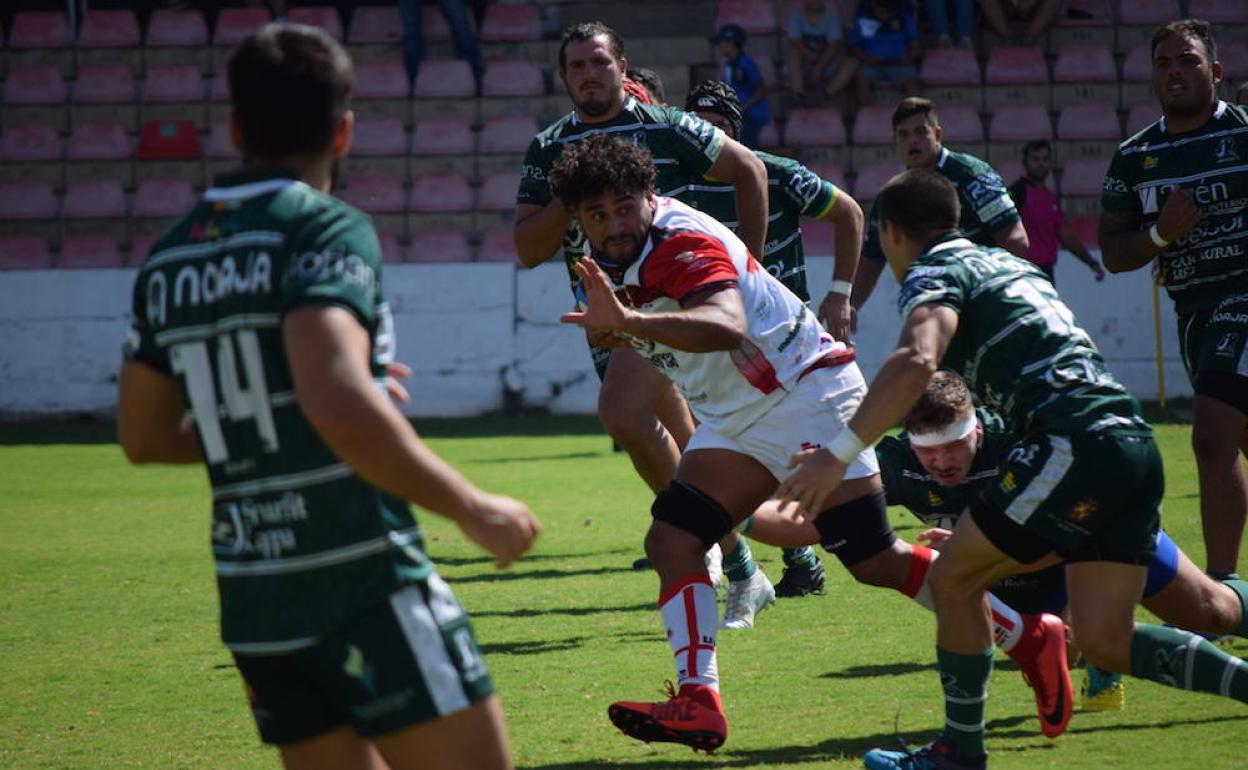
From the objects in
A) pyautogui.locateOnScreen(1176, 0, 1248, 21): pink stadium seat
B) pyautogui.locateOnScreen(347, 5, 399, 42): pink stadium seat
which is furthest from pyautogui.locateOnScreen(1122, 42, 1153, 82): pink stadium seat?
pyautogui.locateOnScreen(347, 5, 399, 42): pink stadium seat

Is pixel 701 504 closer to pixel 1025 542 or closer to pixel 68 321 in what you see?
pixel 1025 542

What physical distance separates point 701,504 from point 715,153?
2.28m

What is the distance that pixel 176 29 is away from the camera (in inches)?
812

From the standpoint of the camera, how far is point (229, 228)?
2900mm

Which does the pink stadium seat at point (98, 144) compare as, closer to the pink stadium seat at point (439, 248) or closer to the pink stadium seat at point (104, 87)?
the pink stadium seat at point (104, 87)

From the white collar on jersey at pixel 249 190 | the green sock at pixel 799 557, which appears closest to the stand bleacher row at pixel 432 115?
the green sock at pixel 799 557

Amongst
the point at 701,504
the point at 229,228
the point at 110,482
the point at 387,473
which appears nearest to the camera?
the point at 387,473

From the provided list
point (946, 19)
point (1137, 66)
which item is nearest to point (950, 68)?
point (946, 19)

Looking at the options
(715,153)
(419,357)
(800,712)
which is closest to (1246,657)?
(800,712)

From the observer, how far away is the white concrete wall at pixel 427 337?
1731 centimetres

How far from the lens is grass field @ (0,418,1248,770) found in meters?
4.86

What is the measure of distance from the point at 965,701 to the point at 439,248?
1471 cm

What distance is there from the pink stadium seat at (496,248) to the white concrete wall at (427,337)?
3.22ft

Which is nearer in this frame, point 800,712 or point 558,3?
point 800,712
